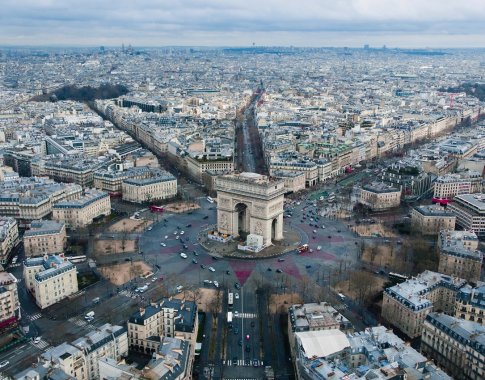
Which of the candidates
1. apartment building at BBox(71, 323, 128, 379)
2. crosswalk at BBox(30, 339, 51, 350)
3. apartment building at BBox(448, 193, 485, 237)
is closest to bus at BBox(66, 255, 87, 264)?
Result: crosswalk at BBox(30, 339, 51, 350)

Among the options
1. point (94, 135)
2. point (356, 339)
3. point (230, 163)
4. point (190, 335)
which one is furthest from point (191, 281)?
point (94, 135)

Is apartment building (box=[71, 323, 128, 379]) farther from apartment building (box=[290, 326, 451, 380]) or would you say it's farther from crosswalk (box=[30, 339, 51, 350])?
apartment building (box=[290, 326, 451, 380])

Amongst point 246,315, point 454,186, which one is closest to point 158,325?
point 246,315

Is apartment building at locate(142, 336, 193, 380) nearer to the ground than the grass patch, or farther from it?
farther from it

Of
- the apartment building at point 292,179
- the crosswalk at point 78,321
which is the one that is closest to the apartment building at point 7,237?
the crosswalk at point 78,321

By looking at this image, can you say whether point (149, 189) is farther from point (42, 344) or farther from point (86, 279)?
point (42, 344)

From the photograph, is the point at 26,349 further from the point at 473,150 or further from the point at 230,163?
the point at 473,150

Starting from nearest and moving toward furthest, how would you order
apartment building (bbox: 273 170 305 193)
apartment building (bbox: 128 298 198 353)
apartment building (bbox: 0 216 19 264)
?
apartment building (bbox: 128 298 198 353), apartment building (bbox: 0 216 19 264), apartment building (bbox: 273 170 305 193)
